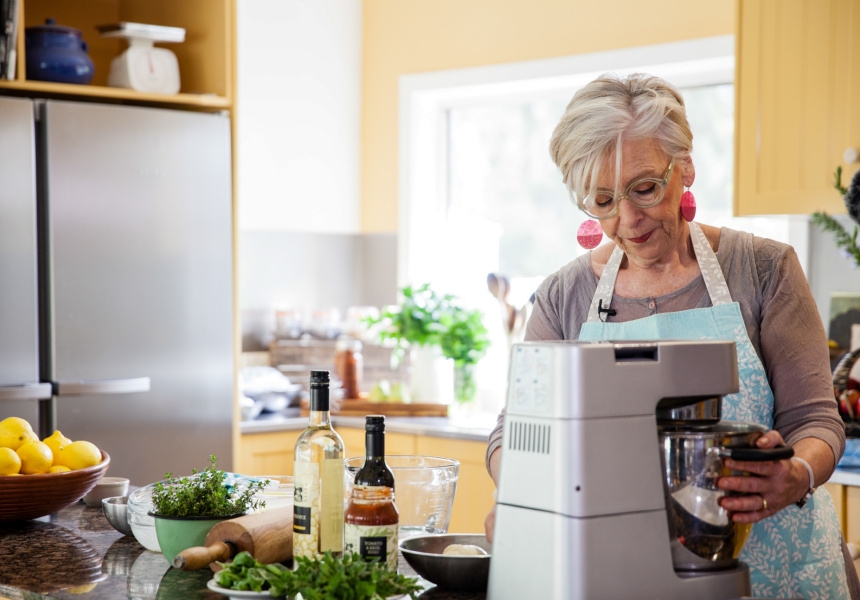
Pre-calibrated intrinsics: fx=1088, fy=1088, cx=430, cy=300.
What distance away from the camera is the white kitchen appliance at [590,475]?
1.23 metres

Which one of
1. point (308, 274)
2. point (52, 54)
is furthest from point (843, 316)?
point (52, 54)

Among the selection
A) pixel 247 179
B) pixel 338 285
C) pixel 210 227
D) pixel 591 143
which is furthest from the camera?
Answer: pixel 338 285

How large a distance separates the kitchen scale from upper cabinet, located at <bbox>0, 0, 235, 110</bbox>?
0.05 metres

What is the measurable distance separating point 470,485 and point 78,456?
179cm

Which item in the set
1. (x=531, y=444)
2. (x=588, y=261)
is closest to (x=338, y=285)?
(x=588, y=261)

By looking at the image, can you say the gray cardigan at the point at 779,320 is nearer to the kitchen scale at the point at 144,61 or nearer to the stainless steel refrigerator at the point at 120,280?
the stainless steel refrigerator at the point at 120,280

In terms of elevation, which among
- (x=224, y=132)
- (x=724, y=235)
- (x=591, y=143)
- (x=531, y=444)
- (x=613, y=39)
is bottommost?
(x=531, y=444)

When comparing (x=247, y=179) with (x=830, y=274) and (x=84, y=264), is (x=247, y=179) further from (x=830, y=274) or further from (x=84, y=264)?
(x=830, y=274)

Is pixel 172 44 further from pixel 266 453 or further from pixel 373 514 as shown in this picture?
pixel 373 514

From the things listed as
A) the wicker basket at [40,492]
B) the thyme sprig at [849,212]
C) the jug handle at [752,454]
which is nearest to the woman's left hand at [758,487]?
the jug handle at [752,454]

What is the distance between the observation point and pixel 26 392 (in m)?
3.11

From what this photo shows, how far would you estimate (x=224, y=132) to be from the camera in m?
3.54

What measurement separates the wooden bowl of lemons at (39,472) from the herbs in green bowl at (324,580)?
635mm

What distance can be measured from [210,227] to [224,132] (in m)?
0.32
